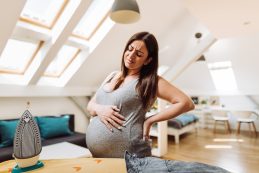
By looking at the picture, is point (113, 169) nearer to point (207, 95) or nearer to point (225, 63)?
point (225, 63)

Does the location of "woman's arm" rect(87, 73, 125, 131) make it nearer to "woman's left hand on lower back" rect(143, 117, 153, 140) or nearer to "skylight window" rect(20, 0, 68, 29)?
"woman's left hand on lower back" rect(143, 117, 153, 140)

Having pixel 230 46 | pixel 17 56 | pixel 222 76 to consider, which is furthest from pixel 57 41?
pixel 222 76

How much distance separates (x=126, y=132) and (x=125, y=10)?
1.43 metres

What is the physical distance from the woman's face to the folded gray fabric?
0.43m

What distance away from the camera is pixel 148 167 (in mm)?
699

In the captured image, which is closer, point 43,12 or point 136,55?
point 136,55

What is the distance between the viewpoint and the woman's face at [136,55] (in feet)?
3.06

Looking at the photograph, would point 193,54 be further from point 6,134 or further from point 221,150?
point 6,134

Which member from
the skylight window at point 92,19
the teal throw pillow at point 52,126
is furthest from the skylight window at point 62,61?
the teal throw pillow at point 52,126

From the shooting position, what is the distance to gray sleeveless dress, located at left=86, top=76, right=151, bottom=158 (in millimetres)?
872

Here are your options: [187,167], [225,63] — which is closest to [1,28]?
[187,167]

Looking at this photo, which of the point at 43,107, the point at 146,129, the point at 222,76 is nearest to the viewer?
the point at 146,129

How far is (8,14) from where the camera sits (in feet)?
7.11

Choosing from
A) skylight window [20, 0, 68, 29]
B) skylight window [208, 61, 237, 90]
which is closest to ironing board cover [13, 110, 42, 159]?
skylight window [20, 0, 68, 29]
